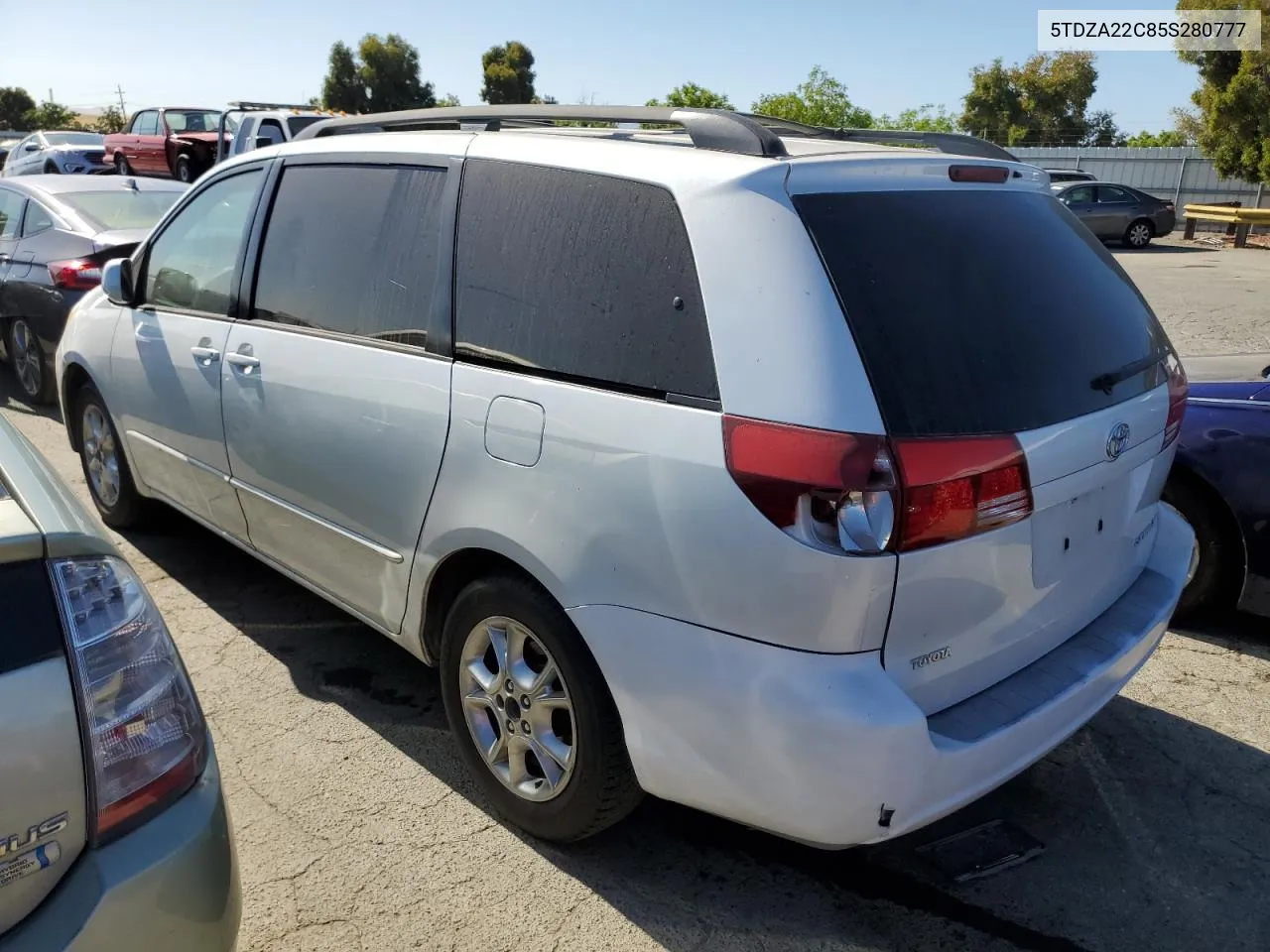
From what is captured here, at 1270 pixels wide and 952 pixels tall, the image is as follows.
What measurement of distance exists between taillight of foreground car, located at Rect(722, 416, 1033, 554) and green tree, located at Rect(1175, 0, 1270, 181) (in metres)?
29.0

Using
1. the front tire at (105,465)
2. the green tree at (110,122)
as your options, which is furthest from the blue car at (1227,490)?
the green tree at (110,122)

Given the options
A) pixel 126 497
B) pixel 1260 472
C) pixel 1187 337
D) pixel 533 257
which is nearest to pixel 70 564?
pixel 533 257

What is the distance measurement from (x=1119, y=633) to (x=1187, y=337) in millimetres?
9581

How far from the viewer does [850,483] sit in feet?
6.66

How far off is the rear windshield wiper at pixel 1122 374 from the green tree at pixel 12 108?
241 ft

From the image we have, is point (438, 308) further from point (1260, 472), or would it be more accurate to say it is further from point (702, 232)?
point (1260, 472)

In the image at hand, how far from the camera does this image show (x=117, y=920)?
1.52 metres

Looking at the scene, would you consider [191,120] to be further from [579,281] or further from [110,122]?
[110,122]

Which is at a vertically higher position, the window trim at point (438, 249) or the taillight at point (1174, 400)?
the window trim at point (438, 249)

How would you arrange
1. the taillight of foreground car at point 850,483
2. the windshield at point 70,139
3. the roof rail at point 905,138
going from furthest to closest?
the windshield at point 70,139, the roof rail at point 905,138, the taillight of foreground car at point 850,483

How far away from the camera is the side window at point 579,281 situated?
230cm

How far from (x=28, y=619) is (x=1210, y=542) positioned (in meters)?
3.94

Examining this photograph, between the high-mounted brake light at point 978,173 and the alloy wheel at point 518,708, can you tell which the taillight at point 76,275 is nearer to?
the alloy wheel at point 518,708

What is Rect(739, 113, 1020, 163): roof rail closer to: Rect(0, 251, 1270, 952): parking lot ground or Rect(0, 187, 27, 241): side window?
Rect(0, 251, 1270, 952): parking lot ground
